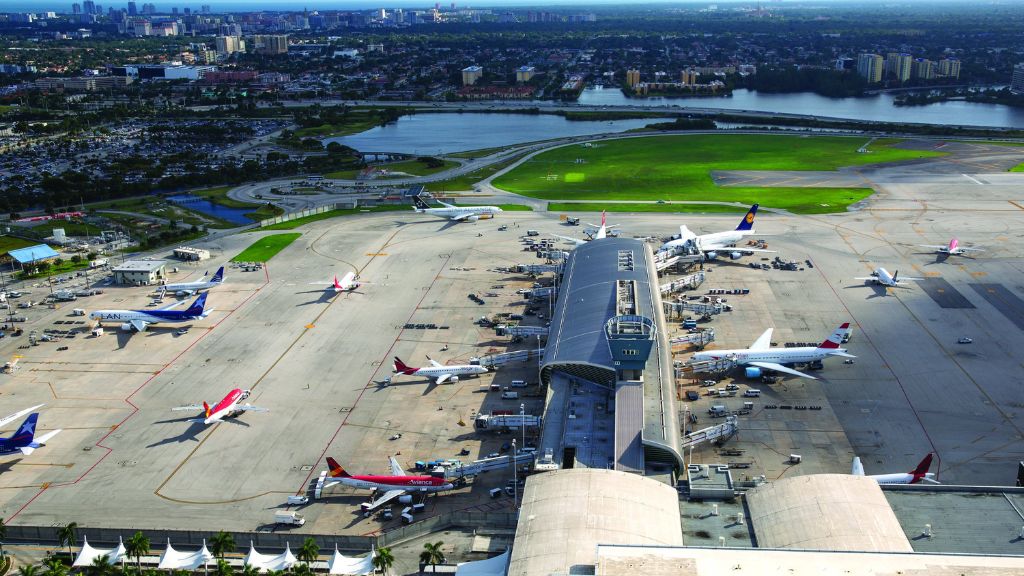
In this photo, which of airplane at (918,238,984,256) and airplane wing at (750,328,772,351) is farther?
airplane at (918,238,984,256)

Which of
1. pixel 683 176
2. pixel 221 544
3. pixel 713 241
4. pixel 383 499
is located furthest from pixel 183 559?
pixel 683 176

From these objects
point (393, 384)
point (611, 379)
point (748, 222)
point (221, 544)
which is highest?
point (748, 222)

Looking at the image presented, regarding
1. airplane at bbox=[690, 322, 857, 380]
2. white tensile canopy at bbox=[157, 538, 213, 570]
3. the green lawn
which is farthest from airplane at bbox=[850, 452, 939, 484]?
the green lawn

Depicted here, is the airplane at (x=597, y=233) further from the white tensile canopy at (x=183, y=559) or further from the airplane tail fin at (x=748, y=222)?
the white tensile canopy at (x=183, y=559)

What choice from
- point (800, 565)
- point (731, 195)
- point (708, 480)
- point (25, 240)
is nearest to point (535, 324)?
point (708, 480)

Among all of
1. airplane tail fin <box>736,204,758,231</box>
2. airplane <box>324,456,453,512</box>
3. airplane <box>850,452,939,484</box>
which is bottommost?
airplane <box>324,456,453,512</box>

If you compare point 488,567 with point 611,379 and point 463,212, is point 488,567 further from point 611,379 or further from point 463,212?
point 463,212

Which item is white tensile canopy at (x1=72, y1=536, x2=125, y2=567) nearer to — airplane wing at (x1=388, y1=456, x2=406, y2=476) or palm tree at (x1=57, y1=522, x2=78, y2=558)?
palm tree at (x1=57, y1=522, x2=78, y2=558)
